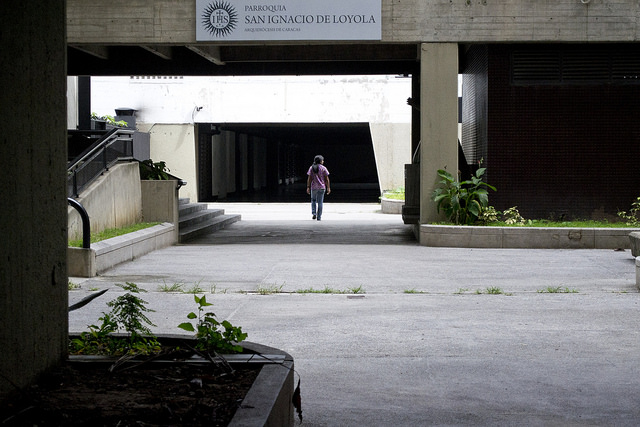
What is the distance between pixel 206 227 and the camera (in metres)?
19.3

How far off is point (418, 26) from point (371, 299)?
25.7 ft

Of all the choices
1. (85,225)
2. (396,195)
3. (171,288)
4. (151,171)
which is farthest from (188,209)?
(171,288)

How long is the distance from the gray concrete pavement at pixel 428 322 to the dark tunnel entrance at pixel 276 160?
1948 centimetres

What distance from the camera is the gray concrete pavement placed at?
533cm

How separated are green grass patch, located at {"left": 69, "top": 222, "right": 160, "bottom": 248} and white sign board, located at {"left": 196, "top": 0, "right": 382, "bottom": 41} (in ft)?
12.4

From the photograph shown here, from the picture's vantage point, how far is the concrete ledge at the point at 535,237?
15.0m

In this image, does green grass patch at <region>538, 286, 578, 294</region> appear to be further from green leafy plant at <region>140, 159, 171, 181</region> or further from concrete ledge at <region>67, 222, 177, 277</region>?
green leafy plant at <region>140, 159, 171, 181</region>

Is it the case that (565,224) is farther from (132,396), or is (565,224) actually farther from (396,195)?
(396,195)

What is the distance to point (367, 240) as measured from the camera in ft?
56.9

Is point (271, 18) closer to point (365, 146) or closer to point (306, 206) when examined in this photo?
point (306, 206)

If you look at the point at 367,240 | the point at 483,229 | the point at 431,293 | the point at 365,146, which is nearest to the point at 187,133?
the point at 367,240

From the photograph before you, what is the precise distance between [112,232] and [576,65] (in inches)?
378

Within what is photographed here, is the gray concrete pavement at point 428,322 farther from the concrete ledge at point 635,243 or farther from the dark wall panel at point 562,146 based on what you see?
the dark wall panel at point 562,146

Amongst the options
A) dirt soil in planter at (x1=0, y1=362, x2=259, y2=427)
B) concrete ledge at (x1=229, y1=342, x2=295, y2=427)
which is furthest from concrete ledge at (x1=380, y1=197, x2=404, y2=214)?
dirt soil in planter at (x1=0, y1=362, x2=259, y2=427)
